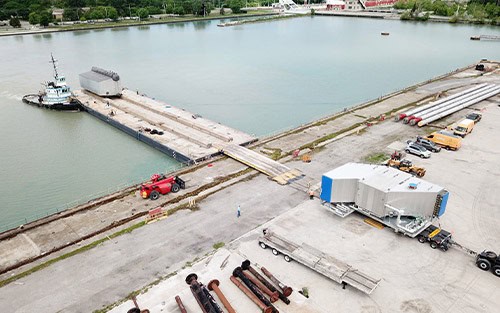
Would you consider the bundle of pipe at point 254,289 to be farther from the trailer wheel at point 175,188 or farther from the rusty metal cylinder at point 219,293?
the trailer wheel at point 175,188

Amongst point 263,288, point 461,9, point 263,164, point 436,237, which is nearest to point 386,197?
point 436,237

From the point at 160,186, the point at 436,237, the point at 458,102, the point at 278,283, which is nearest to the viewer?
the point at 278,283

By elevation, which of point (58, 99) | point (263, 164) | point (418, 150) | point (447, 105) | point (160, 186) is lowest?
point (263, 164)

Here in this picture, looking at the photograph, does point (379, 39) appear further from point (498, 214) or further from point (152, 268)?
point (152, 268)

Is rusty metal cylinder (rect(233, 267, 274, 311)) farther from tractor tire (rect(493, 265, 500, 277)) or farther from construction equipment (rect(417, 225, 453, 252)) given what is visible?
tractor tire (rect(493, 265, 500, 277))

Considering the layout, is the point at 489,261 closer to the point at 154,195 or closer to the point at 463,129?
the point at 154,195

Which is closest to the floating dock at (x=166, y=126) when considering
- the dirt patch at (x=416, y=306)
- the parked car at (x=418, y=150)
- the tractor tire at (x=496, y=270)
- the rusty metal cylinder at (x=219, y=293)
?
the parked car at (x=418, y=150)
